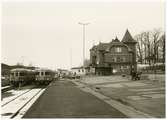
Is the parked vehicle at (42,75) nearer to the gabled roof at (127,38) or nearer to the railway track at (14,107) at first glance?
the railway track at (14,107)

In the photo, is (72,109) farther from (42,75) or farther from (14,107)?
(42,75)

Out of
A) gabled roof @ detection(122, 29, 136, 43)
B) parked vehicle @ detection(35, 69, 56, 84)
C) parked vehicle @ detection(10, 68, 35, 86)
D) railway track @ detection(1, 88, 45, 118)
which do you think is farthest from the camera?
gabled roof @ detection(122, 29, 136, 43)

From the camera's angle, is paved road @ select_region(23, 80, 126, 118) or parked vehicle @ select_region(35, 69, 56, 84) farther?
parked vehicle @ select_region(35, 69, 56, 84)

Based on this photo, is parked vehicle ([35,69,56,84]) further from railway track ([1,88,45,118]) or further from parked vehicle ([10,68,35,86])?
railway track ([1,88,45,118])

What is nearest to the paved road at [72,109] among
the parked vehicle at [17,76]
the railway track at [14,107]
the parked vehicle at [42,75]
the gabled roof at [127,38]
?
the railway track at [14,107]

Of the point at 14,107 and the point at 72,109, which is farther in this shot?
the point at 14,107

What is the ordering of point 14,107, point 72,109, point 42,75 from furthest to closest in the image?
point 42,75, point 14,107, point 72,109

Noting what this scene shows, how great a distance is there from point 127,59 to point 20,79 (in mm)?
49397

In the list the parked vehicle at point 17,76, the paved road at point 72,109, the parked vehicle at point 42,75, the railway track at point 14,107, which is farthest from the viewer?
the parked vehicle at point 42,75

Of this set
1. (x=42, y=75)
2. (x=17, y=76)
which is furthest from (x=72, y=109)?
(x=42, y=75)

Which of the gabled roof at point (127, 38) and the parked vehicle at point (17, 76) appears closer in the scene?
the parked vehicle at point (17, 76)

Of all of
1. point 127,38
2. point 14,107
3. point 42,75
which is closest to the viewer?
point 14,107

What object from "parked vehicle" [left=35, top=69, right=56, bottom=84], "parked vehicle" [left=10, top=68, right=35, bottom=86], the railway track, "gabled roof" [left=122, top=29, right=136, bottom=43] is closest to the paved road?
the railway track

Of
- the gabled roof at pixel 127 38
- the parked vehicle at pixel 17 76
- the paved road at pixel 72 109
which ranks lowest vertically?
the paved road at pixel 72 109
